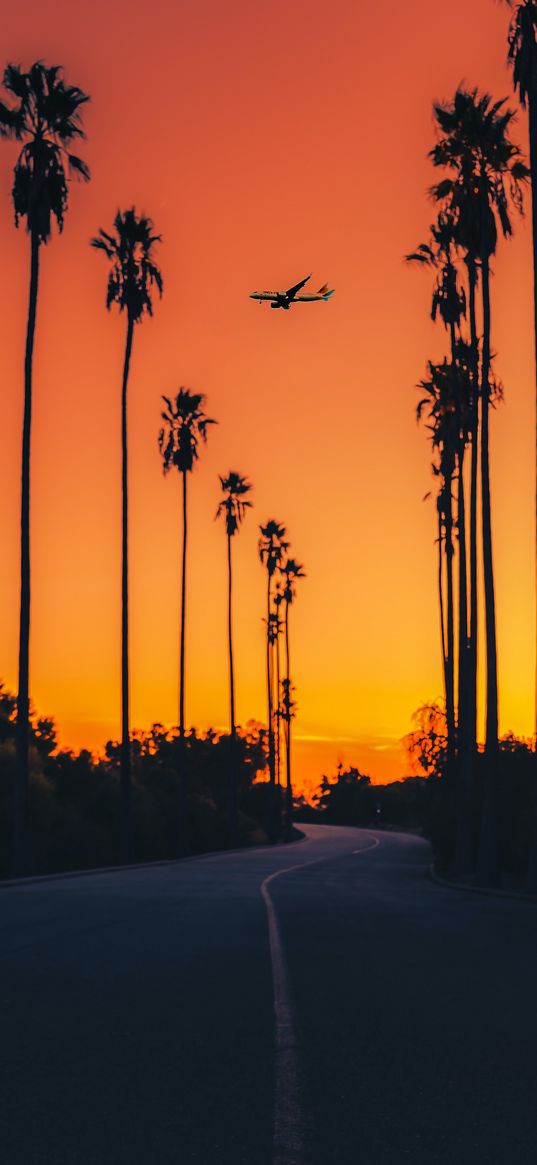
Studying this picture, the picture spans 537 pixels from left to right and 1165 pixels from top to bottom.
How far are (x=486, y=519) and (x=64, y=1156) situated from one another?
92.4ft

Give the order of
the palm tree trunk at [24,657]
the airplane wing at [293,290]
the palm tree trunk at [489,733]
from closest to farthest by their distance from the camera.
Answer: the airplane wing at [293,290], the palm tree trunk at [489,733], the palm tree trunk at [24,657]

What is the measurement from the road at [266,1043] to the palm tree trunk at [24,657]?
52.1 feet

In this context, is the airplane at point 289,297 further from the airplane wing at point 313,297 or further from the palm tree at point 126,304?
the palm tree at point 126,304

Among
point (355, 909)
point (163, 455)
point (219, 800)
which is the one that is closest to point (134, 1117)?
point (355, 909)

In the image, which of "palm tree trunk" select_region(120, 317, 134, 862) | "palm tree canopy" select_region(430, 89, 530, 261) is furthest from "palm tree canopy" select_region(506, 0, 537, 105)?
"palm tree trunk" select_region(120, 317, 134, 862)

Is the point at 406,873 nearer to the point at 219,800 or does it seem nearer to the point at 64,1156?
the point at 64,1156


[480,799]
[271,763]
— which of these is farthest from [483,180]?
[271,763]

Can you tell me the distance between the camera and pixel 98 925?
1653 cm

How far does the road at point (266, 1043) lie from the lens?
5.68 m

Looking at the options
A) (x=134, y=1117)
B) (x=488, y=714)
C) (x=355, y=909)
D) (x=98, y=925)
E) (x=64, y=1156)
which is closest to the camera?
(x=64, y=1156)

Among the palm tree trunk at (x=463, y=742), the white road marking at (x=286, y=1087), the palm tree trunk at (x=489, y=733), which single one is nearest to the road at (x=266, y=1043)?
the white road marking at (x=286, y=1087)

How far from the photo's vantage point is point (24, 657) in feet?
111

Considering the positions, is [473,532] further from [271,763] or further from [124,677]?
[271,763]

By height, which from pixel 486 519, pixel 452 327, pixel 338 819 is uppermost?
pixel 452 327
